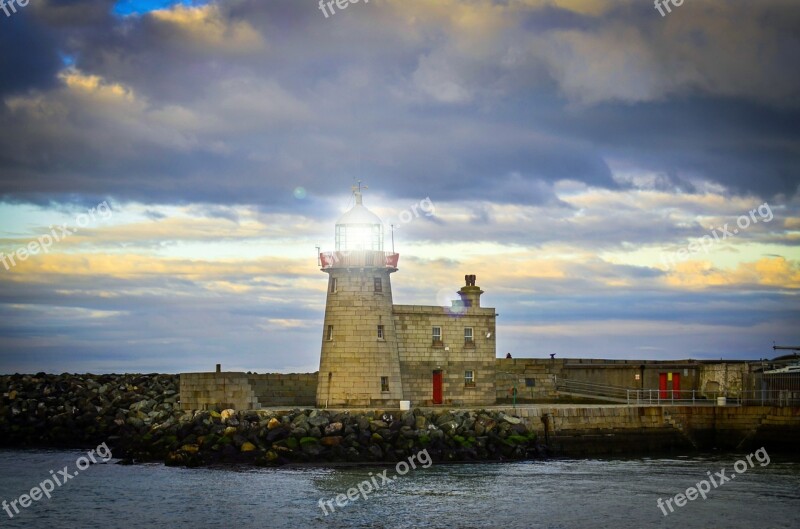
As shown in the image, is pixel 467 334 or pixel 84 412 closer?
pixel 467 334

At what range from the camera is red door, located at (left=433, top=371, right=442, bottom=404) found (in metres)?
41.7

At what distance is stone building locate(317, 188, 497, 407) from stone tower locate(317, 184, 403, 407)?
35mm

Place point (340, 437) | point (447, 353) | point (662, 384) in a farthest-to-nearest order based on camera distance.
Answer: point (662, 384) → point (447, 353) → point (340, 437)

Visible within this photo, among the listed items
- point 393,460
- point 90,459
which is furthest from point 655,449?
point 90,459

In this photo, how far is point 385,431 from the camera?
1422 inches

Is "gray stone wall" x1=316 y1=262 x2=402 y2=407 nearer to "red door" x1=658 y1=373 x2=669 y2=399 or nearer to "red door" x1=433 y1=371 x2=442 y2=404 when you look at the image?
"red door" x1=433 y1=371 x2=442 y2=404

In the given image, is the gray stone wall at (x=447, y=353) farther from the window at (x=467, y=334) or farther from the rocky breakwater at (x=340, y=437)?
the rocky breakwater at (x=340, y=437)

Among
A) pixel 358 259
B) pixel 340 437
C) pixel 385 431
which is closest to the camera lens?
pixel 340 437

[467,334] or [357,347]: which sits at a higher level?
[467,334]

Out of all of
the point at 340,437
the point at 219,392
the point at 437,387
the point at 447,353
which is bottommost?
the point at 340,437

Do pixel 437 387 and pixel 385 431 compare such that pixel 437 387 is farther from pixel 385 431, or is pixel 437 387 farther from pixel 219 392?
pixel 219 392

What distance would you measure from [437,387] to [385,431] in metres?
6.04

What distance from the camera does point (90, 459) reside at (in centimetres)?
3847

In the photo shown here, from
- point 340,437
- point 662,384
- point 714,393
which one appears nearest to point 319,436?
point 340,437
